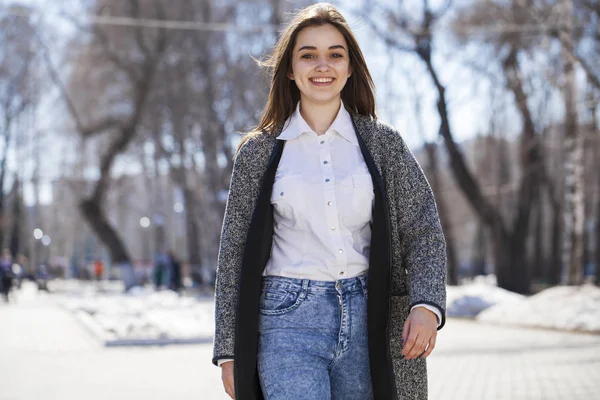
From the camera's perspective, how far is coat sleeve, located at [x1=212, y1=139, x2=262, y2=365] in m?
3.28

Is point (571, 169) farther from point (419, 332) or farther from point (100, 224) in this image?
point (100, 224)

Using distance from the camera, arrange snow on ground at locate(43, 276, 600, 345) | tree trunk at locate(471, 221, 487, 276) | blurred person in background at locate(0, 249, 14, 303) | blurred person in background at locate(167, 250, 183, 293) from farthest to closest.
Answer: tree trunk at locate(471, 221, 487, 276)
blurred person in background at locate(167, 250, 183, 293)
blurred person in background at locate(0, 249, 14, 303)
snow on ground at locate(43, 276, 600, 345)

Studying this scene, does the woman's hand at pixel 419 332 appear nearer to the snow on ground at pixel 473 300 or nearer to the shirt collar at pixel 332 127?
the shirt collar at pixel 332 127

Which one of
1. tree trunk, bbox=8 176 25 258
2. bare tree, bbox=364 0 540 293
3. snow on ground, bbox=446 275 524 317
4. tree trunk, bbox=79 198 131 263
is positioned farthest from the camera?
tree trunk, bbox=8 176 25 258

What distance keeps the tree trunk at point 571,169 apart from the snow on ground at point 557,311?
1.95 m

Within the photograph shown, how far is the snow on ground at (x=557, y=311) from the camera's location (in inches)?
675

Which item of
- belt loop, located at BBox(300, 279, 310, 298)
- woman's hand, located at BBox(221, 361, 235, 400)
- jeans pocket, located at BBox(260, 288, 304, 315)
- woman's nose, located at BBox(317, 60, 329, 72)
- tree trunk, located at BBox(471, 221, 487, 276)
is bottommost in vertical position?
tree trunk, located at BBox(471, 221, 487, 276)

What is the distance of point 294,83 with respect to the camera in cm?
364

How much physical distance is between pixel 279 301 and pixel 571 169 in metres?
19.2

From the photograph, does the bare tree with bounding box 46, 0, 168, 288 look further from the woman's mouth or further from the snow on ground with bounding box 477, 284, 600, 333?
the woman's mouth

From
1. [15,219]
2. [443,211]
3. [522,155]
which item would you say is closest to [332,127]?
[522,155]

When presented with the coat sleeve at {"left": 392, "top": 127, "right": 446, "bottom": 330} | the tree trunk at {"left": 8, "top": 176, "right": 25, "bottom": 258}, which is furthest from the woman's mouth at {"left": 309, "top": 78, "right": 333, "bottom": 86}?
the tree trunk at {"left": 8, "top": 176, "right": 25, "bottom": 258}

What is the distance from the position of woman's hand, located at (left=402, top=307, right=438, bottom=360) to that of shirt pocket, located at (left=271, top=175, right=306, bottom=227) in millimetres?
496

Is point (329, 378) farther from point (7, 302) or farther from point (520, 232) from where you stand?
point (7, 302)
